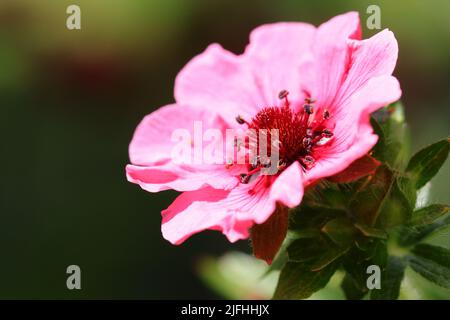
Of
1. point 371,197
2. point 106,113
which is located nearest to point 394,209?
point 371,197

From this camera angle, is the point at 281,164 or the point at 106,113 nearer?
the point at 281,164

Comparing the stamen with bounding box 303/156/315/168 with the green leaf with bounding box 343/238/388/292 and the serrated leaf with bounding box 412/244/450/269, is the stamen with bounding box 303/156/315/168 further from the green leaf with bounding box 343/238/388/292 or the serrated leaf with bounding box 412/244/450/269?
the serrated leaf with bounding box 412/244/450/269

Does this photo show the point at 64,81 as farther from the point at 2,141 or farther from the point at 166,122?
the point at 166,122

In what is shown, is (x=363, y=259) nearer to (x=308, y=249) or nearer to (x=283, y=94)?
(x=308, y=249)

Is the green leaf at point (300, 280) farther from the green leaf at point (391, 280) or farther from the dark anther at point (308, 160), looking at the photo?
the dark anther at point (308, 160)

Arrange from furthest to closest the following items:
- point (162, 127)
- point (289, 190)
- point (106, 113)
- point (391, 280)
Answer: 1. point (106, 113)
2. point (162, 127)
3. point (391, 280)
4. point (289, 190)

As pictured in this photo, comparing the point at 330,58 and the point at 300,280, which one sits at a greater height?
the point at 330,58
